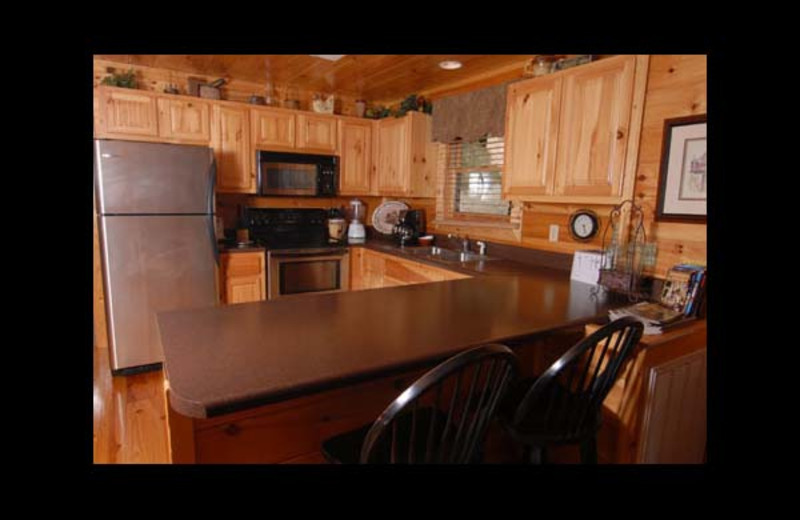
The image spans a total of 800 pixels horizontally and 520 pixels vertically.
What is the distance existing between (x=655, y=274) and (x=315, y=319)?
166 cm

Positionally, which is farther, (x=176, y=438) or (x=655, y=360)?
(x=655, y=360)

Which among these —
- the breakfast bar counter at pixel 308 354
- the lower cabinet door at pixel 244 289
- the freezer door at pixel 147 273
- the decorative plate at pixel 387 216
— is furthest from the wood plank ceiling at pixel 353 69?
the breakfast bar counter at pixel 308 354

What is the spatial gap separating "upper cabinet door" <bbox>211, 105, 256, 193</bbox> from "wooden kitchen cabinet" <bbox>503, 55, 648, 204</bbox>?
2176 millimetres

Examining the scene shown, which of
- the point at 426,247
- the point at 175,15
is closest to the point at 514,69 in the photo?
the point at 426,247

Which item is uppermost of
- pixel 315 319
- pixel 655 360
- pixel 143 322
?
pixel 315 319

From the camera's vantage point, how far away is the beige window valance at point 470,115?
3.06 metres

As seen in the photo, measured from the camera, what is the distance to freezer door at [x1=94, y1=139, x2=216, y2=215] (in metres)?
2.83

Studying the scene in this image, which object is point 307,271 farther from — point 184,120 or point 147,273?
point 184,120

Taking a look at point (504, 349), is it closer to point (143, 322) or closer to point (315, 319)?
point (315, 319)

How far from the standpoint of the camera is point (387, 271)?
356 cm

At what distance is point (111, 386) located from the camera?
2.86 meters

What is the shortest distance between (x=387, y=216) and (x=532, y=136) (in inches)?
77.4

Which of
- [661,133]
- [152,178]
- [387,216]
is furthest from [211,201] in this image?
[661,133]

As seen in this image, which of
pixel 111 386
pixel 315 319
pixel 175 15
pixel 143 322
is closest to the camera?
pixel 175 15
